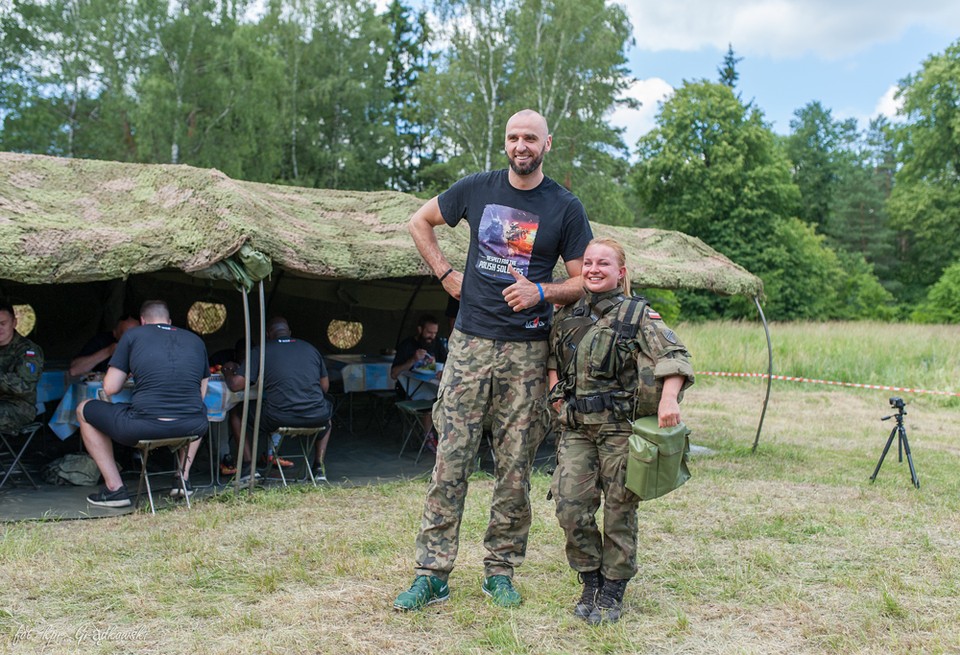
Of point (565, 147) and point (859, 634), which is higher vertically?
point (565, 147)

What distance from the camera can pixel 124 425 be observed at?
535cm

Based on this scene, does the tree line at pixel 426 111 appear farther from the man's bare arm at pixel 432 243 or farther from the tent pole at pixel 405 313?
the man's bare arm at pixel 432 243

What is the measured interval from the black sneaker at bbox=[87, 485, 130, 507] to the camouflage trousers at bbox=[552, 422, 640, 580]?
3.47 meters

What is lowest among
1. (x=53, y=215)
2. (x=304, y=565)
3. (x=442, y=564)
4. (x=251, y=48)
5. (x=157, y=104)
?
(x=304, y=565)

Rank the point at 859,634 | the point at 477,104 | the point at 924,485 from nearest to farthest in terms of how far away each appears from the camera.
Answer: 1. the point at 859,634
2. the point at 924,485
3. the point at 477,104

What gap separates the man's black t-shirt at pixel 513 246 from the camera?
3.60 meters

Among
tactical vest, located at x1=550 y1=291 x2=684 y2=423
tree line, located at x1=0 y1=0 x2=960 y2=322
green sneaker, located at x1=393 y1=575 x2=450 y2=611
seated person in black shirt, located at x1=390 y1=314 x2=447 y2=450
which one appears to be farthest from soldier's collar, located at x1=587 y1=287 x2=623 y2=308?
tree line, located at x1=0 y1=0 x2=960 y2=322

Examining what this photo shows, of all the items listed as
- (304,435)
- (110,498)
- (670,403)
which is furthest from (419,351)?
(670,403)

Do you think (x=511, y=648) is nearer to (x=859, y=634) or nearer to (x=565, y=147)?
(x=859, y=634)

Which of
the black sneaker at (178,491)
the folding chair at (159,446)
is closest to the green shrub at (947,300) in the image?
the black sneaker at (178,491)

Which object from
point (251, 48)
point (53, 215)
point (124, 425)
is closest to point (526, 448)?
point (124, 425)

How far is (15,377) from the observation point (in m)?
5.71

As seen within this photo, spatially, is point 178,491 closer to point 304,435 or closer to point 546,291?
point 304,435

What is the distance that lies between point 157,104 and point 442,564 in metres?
19.9
